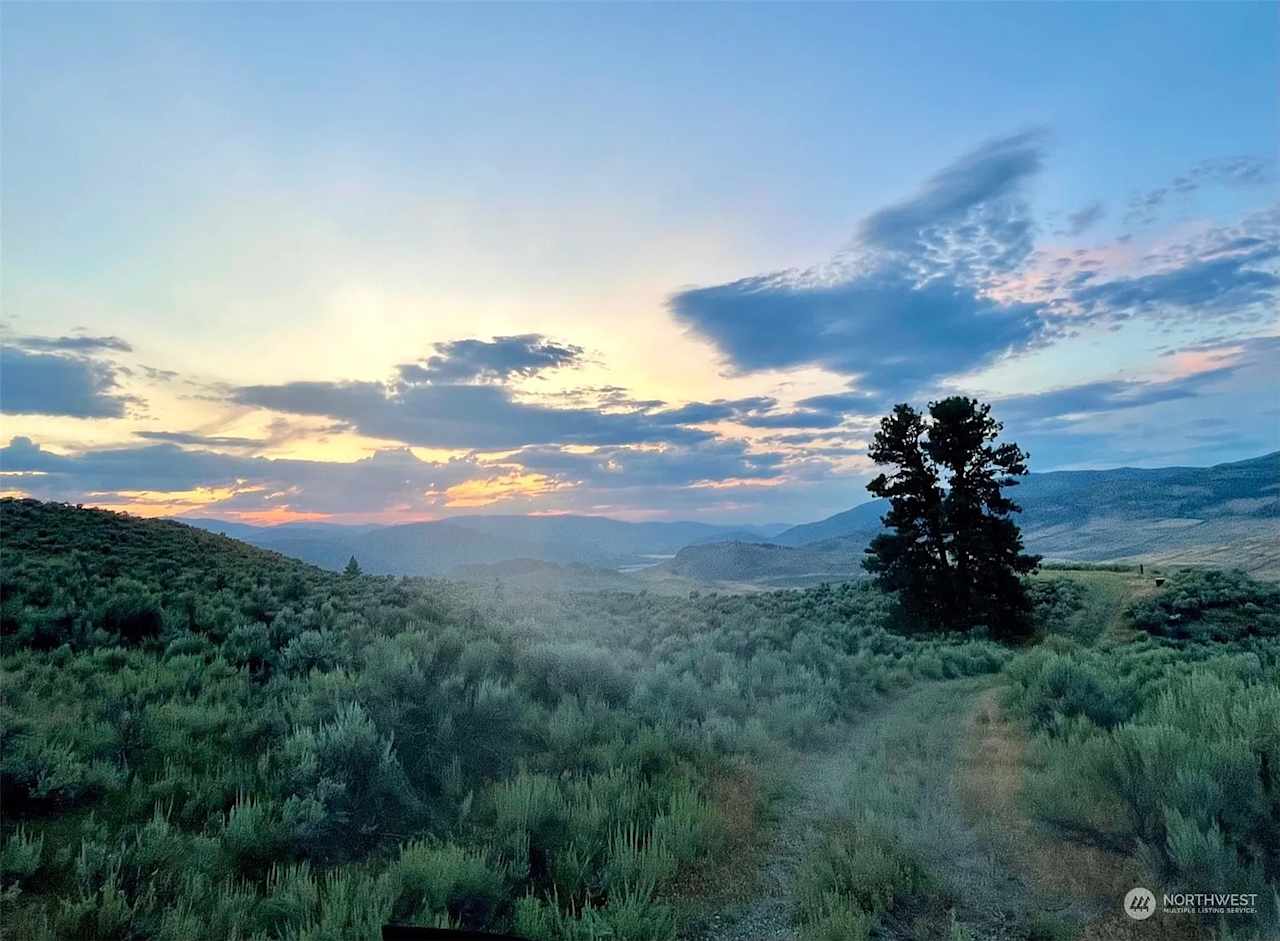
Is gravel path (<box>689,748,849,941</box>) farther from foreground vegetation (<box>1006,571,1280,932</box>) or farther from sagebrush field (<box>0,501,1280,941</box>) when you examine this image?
foreground vegetation (<box>1006,571,1280,932</box>)

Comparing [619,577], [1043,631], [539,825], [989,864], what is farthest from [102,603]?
[619,577]

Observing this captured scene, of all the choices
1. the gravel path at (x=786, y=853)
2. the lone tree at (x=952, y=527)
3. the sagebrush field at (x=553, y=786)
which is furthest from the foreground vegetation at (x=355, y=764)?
the lone tree at (x=952, y=527)

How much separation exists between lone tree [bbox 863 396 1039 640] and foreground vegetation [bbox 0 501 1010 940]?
1465 cm

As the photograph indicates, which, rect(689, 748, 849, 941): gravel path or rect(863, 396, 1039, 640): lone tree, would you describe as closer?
rect(689, 748, 849, 941): gravel path

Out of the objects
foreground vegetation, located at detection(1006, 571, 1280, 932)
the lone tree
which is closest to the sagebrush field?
foreground vegetation, located at detection(1006, 571, 1280, 932)

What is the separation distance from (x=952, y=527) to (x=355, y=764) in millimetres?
27776

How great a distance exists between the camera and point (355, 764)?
689 cm

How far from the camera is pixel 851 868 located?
5.45 metres

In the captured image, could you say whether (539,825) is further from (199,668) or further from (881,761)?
(199,668)

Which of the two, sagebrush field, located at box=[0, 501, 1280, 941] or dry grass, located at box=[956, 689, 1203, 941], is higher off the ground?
sagebrush field, located at box=[0, 501, 1280, 941]

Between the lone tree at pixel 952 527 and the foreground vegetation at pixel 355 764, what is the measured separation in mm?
14653

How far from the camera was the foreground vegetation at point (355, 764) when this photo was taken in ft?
16.1

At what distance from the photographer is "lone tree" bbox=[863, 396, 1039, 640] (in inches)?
1139

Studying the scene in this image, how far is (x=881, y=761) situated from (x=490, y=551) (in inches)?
6152
